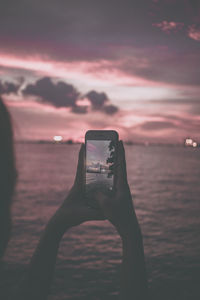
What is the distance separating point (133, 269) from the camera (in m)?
1.50

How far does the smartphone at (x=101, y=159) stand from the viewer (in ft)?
8.77

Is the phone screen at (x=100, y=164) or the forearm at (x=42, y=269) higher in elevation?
the phone screen at (x=100, y=164)

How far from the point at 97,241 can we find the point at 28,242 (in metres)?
Result: 4.99

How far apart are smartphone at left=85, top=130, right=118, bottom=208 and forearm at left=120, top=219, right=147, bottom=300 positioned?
105 centimetres

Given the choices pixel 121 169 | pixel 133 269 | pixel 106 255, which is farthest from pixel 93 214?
pixel 106 255

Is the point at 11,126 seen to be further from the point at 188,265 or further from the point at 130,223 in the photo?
the point at 188,265

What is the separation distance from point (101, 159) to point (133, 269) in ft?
4.71

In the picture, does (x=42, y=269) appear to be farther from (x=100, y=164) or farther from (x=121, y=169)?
(x=100, y=164)

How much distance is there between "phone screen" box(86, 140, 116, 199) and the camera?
267cm

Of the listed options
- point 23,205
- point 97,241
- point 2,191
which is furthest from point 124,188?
point 23,205

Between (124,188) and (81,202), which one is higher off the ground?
(124,188)

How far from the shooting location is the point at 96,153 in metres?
2.78

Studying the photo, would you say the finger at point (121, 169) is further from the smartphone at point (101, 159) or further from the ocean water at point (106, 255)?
the ocean water at point (106, 255)

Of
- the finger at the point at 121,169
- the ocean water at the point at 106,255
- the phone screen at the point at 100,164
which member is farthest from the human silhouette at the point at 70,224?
the ocean water at the point at 106,255
